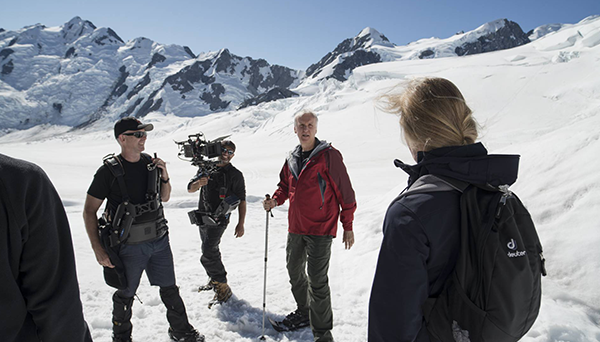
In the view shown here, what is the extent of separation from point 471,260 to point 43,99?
16846cm

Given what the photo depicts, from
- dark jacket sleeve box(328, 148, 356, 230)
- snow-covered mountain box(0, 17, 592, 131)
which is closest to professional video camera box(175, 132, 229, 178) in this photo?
dark jacket sleeve box(328, 148, 356, 230)

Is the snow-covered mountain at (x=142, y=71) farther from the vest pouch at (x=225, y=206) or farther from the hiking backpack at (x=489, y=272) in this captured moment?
the hiking backpack at (x=489, y=272)

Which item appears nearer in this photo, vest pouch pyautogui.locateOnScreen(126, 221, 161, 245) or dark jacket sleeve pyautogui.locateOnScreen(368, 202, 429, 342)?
dark jacket sleeve pyautogui.locateOnScreen(368, 202, 429, 342)

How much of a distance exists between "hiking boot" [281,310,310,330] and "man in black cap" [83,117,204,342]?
3.52 feet

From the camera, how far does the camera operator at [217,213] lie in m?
4.35

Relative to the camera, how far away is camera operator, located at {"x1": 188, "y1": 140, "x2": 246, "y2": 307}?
14.3ft

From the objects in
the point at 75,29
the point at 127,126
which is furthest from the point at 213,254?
the point at 75,29

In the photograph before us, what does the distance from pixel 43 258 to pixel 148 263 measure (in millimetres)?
2159

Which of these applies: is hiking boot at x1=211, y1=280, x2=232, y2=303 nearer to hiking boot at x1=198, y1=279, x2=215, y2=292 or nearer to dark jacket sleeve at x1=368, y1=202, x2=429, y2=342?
hiking boot at x1=198, y1=279, x2=215, y2=292

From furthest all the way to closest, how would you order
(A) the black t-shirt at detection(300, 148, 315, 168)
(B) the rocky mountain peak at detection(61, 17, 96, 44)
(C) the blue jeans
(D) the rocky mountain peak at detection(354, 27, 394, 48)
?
(B) the rocky mountain peak at detection(61, 17, 96, 44)
(D) the rocky mountain peak at detection(354, 27, 394, 48)
(A) the black t-shirt at detection(300, 148, 315, 168)
(C) the blue jeans

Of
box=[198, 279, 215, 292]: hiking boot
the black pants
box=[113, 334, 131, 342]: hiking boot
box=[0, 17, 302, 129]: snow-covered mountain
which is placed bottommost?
box=[198, 279, 215, 292]: hiking boot

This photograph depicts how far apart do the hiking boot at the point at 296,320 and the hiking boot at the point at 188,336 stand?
1.01 meters

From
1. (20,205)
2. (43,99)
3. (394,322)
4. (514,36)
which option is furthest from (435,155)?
(514,36)

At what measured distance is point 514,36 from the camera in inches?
5438
